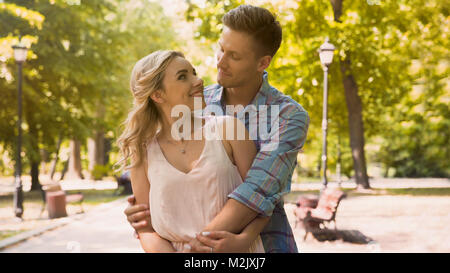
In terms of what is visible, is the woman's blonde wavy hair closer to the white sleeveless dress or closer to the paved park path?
the white sleeveless dress

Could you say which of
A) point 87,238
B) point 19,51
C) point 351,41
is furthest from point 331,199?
point 19,51

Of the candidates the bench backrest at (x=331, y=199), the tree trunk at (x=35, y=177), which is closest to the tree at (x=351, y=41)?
the bench backrest at (x=331, y=199)

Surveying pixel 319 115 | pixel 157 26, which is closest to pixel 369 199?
pixel 319 115

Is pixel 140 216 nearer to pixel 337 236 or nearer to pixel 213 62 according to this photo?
pixel 337 236

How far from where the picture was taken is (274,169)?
218 cm

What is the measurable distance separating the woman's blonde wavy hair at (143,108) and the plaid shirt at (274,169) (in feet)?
1.10

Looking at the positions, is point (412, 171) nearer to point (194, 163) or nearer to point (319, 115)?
point (319, 115)

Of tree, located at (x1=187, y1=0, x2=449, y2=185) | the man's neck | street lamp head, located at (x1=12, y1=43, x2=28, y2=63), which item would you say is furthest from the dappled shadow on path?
the man's neck

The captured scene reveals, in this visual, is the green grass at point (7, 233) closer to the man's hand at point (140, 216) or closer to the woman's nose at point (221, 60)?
the man's hand at point (140, 216)

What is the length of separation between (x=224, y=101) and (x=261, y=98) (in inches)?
7.4

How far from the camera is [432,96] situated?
2812 centimetres

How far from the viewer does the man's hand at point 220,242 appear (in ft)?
6.89

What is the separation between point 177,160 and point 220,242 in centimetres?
41

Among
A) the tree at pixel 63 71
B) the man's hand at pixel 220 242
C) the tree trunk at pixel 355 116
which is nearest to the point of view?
the man's hand at pixel 220 242
